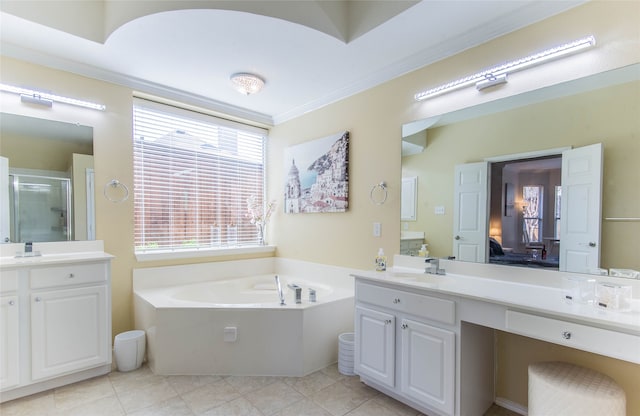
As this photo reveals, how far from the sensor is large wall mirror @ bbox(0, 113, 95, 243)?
7.55ft

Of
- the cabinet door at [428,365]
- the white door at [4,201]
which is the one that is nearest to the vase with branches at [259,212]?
the white door at [4,201]

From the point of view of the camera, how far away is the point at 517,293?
165 cm

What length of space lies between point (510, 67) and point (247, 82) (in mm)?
1978

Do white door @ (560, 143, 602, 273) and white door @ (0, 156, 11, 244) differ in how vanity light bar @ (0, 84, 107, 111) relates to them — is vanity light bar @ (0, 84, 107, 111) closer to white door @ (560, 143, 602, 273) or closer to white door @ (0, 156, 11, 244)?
white door @ (0, 156, 11, 244)

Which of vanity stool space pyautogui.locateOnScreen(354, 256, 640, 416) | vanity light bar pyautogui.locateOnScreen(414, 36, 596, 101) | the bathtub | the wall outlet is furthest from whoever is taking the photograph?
the wall outlet

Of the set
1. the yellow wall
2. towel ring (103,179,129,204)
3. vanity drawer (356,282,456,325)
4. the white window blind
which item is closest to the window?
the yellow wall

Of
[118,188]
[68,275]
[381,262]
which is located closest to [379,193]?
[381,262]

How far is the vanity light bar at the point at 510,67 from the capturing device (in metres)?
1.69

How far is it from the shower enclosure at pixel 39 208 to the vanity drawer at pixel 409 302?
2.42 meters

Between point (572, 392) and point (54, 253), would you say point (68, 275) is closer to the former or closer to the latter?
point (54, 253)

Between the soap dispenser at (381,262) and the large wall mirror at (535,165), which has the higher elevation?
the large wall mirror at (535,165)

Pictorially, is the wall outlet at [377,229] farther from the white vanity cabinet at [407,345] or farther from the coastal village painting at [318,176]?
the white vanity cabinet at [407,345]

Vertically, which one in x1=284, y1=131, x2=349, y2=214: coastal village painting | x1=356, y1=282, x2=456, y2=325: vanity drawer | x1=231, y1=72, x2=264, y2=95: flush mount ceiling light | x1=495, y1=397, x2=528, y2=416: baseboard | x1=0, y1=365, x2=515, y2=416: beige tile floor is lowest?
x1=0, y1=365, x2=515, y2=416: beige tile floor

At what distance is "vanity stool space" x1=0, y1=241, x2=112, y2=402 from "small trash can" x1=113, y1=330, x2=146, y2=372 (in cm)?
8
